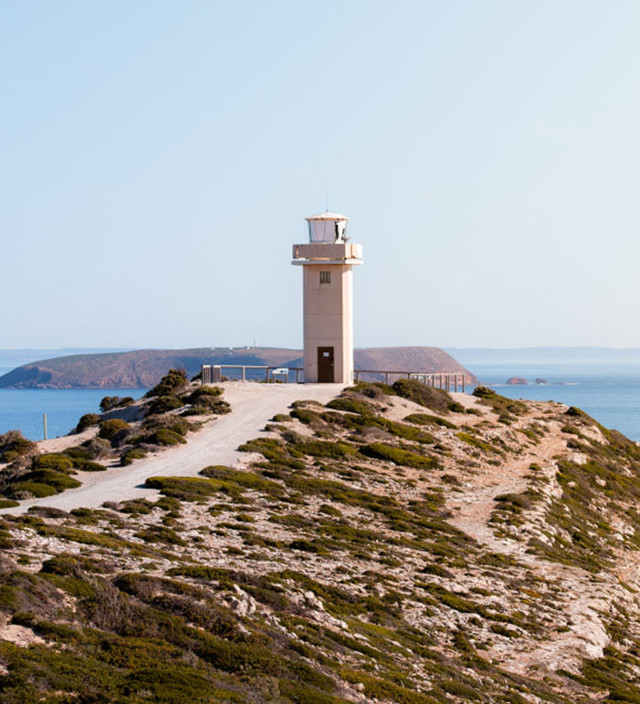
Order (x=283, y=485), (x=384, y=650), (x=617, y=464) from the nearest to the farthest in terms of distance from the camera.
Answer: (x=384, y=650) < (x=283, y=485) < (x=617, y=464)

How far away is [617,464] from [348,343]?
16.3 metres

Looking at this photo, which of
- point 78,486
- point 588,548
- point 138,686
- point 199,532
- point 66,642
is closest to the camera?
point 138,686

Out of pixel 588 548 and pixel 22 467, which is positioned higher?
pixel 22 467

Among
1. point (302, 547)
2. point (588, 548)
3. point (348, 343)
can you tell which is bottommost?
point (588, 548)

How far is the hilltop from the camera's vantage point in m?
14.2

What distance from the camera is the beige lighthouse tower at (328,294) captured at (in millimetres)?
53219

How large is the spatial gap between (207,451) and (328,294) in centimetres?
1914

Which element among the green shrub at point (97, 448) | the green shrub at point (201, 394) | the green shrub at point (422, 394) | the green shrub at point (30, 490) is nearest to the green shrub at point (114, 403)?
the green shrub at point (201, 394)

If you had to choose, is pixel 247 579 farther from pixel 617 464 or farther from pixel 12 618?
pixel 617 464

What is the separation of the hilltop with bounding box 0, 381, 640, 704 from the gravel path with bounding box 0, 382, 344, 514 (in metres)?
0.69

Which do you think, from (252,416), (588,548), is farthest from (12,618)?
(252,416)

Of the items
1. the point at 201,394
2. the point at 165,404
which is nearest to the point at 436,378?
the point at 201,394

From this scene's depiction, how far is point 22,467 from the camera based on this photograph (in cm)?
3259

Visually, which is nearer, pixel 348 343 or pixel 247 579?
pixel 247 579
